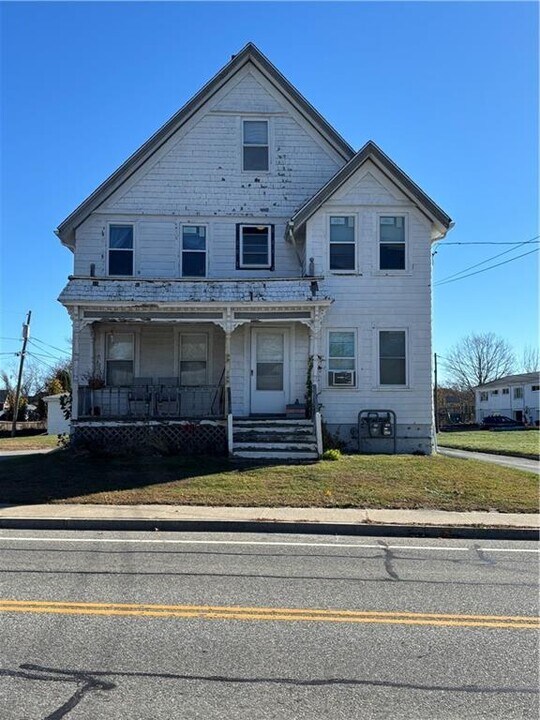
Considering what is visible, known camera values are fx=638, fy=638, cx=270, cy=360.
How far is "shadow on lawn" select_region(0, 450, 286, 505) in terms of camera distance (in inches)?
456

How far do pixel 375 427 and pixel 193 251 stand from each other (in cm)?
714

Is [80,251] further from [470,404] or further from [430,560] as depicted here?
[470,404]

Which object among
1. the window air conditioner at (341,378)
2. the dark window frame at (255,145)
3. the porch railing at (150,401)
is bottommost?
the porch railing at (150,401)

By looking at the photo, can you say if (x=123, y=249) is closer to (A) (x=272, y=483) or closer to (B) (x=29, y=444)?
(A) (x=272, y=483)

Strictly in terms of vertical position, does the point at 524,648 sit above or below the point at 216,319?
below

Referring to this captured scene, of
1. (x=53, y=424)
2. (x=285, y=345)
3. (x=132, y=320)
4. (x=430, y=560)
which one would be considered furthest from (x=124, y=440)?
(x=53, y=424)

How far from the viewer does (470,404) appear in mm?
81875

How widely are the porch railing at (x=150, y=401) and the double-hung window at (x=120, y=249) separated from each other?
11.6 ft

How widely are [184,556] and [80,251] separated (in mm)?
12677

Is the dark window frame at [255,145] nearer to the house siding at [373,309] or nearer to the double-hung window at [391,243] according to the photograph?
the house siding at [373,309]

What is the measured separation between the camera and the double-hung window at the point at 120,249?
59.4 feet

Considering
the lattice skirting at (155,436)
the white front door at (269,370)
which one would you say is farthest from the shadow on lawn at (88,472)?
the white front door at (269,370)

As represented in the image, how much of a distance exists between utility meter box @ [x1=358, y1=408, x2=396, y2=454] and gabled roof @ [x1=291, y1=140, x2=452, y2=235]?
5.33 m

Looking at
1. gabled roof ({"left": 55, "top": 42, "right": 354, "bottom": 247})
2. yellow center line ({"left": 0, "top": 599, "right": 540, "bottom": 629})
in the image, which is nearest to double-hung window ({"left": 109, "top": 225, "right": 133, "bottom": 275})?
gabled roof ({"left": 55, "top": 42, "right": 354, "bottom": 247})
